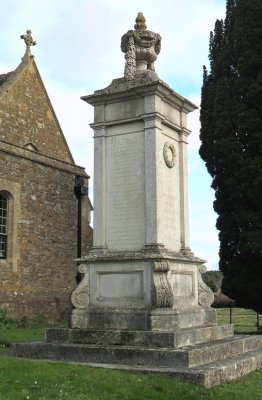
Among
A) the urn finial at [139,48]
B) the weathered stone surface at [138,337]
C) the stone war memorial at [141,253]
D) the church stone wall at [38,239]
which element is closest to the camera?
the weathered stone surface at [138,337]

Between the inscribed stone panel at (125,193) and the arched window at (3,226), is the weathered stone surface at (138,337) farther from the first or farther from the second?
the arched window at (3,226)

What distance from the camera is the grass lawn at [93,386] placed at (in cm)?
613

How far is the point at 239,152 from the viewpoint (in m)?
16.2

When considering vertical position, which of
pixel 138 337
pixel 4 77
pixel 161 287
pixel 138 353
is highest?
pixel 4 77

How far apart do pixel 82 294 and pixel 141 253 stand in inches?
51.5

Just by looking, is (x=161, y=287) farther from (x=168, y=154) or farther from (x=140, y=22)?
(x=140, y=22)

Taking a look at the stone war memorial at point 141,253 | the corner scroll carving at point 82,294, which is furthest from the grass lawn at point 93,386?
the corner scroll carving at point 82,294

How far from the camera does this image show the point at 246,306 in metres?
16.5

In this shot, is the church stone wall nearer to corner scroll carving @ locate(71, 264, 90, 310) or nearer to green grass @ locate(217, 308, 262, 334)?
green grass @ locate(217, 308, 262, 334)

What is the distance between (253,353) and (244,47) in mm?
10714

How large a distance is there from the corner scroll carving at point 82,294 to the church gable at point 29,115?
37.9 ft

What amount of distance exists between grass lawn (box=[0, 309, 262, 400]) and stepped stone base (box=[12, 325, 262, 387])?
0.84 ft

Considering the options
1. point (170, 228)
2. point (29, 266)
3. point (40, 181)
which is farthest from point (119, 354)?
point (40, 181)

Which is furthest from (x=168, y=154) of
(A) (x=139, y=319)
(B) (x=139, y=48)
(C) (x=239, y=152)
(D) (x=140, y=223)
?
(C) (x=239, y=152)
